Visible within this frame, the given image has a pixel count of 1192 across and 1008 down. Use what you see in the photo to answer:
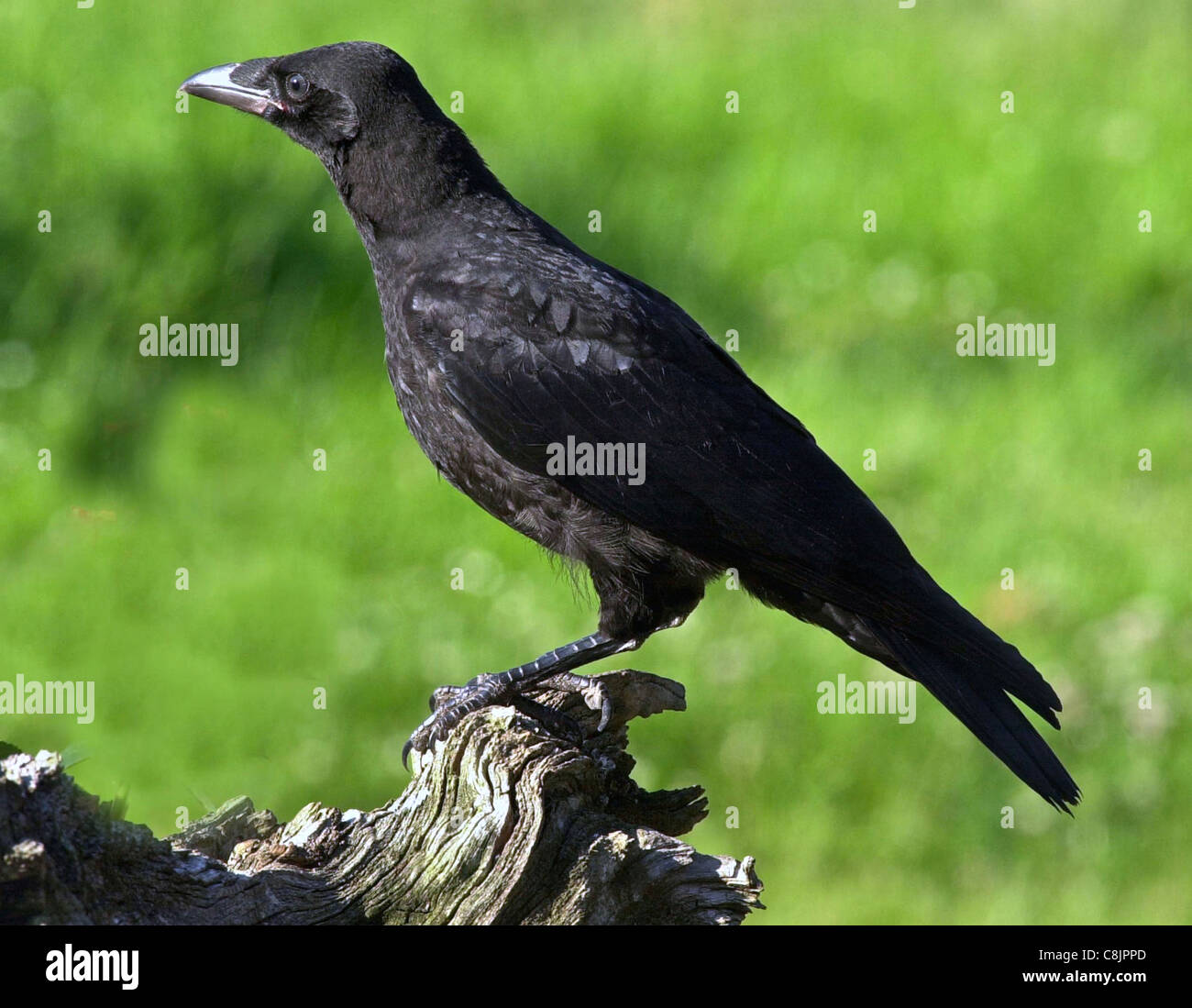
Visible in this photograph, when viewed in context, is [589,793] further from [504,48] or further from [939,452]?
[504,48]

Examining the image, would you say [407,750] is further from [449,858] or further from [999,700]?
[999,700]

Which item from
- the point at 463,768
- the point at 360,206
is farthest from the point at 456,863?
the point at 360,206

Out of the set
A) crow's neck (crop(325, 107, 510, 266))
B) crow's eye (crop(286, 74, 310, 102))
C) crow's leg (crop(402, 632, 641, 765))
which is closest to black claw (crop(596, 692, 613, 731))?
crow's leg (crop(402, 632, 641, 765))

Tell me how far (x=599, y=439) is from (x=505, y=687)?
0.70 meters

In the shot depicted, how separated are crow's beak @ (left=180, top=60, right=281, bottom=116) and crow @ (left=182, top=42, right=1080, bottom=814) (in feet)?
0.23

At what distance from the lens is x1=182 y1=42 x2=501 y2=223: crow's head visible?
421 cm

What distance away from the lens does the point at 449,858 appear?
335cm

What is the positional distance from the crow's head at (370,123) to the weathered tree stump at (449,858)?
1.58 meters

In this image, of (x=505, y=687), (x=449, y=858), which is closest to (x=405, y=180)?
(x=505, y=687)

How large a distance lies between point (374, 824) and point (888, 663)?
4.75ft

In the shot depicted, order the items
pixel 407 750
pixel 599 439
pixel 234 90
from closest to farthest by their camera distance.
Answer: pixel 599 439 < pixel 407 750 < pixel 234 90

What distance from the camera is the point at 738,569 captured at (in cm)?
399

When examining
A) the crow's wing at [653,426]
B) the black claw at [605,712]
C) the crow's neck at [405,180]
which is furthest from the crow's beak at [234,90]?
the black claw at [605,712]

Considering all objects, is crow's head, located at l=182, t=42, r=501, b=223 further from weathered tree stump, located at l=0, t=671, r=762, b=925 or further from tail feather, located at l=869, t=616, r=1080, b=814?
tail feather, located at l=869, t=616, r=1080, b=814
